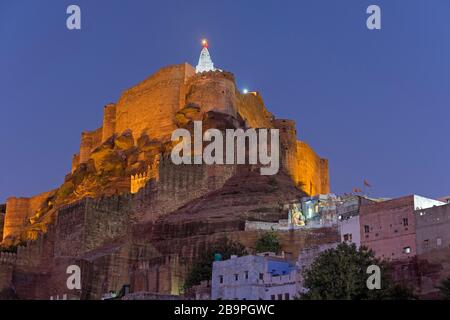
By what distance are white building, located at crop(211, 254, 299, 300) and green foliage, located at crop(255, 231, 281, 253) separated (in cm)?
674

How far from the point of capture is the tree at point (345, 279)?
49.9m

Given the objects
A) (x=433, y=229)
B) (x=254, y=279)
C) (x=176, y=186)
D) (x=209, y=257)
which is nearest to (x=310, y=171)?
(x=176, y=186)

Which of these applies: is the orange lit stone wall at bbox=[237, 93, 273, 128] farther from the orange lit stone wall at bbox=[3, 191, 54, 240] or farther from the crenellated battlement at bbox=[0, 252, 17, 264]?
the crenellated battlement at bbox=[0, 252, 17, 264]

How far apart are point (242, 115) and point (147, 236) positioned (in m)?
28.7

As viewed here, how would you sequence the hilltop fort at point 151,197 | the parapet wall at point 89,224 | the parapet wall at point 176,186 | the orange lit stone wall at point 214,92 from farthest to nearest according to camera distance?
the orange lit stone wall at point 214,92 → the parapet wall at point 176,186 → the parapet wall at point 89,224 → the hilltop fort at point 151,197

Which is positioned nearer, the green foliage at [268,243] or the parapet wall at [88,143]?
the green foliage at [268,243]

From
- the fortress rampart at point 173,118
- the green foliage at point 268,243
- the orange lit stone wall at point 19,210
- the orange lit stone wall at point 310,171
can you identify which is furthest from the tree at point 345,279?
the orange lit stone wall at point 19,210

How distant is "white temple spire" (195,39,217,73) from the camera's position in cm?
11580

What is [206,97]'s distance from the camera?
104 m

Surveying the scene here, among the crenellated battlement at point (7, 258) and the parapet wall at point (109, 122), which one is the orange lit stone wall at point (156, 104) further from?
the crenellated battlement at point (7, 258)

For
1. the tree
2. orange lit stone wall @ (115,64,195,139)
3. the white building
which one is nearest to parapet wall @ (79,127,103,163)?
orange lit stone wall @ (115,64,195,139)

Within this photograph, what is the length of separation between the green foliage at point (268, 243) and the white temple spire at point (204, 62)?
44.9 meters
